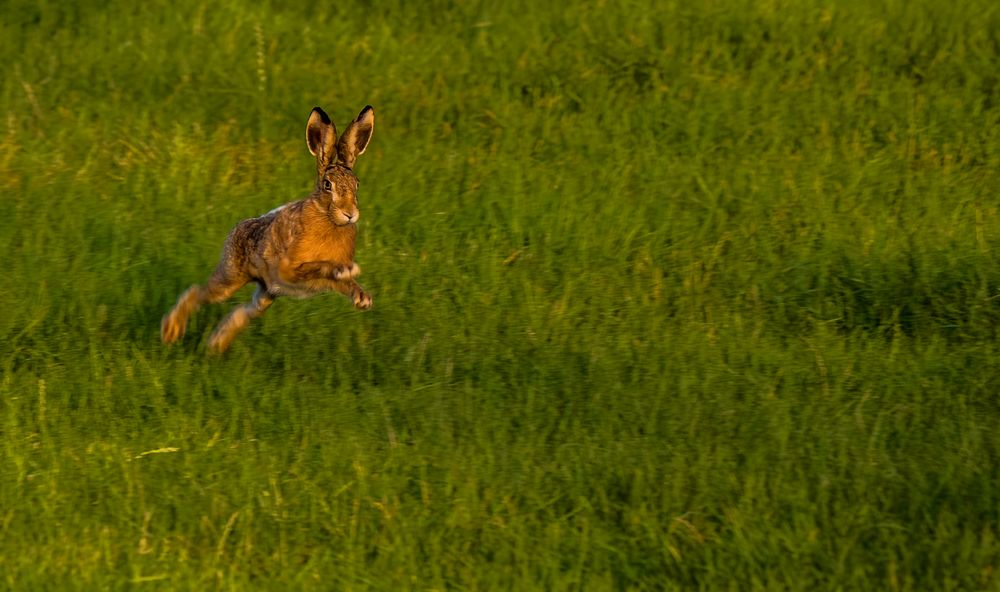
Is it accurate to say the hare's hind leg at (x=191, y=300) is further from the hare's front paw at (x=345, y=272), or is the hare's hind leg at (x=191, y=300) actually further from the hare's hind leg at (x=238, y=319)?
the hare's front paw at (x=345, y=272)

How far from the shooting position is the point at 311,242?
592 centimetres

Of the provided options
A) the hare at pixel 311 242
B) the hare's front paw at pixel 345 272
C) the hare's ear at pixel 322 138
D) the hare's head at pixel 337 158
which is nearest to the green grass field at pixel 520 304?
the hare at pixel 311 242

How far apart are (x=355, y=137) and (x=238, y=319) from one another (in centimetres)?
91

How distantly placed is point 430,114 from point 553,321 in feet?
8.03

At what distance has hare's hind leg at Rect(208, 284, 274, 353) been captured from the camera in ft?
20.5

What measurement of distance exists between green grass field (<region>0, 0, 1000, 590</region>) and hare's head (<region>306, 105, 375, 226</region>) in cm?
76

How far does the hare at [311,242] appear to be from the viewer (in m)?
5.80

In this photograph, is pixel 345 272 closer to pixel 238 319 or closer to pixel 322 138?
pixel 322 138

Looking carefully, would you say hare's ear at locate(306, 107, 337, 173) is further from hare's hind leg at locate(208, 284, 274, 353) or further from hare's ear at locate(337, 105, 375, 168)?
hare's hind leg at locate(208, 284, 274, 353)

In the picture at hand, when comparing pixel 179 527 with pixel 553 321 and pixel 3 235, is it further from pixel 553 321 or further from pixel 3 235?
pixel 3 235

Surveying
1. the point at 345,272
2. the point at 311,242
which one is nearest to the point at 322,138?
the point at 311,242

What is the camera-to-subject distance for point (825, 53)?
9.33m

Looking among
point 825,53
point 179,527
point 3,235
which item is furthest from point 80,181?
point 825,53

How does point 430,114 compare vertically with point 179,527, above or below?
above
